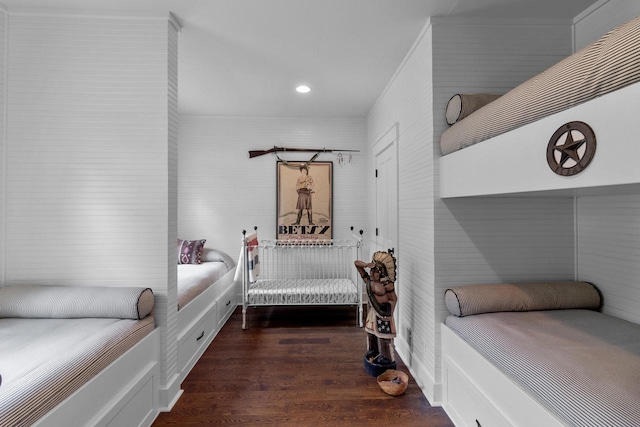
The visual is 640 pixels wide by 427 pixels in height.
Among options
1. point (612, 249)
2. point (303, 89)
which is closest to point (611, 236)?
point (612, 249)

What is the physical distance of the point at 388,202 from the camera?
331 centimetres

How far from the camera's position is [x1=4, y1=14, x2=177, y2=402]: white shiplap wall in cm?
202

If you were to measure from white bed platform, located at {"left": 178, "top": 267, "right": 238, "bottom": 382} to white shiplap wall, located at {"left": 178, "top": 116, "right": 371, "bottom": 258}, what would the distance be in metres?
0.75

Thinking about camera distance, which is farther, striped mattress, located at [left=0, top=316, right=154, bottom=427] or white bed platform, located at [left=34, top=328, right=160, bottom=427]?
white bed platform, located at [left=34, top=328, right=160, bottom=427]

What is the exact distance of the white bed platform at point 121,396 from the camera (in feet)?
4.27

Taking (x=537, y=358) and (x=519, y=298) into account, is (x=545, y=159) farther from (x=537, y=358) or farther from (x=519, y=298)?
(x=519, y=298)

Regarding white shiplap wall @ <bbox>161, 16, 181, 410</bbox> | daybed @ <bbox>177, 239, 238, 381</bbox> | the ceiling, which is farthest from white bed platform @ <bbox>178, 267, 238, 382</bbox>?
the ceiling

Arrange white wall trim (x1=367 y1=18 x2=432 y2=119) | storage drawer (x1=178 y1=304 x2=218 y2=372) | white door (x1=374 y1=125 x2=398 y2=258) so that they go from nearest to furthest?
white wall trim (x1=367 y1=18 x2=432 y2=119) → storage drawer (x1=178 y1=304 x2=218 y2=372) → white door (x1=374 y1=125 x2=398 y2=258)

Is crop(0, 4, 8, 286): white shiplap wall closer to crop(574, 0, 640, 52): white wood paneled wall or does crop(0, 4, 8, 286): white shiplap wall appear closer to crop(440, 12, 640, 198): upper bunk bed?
crop(440, 12, 640, 198): upper bunk bed

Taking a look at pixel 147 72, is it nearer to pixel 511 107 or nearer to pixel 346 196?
pixel 511 107

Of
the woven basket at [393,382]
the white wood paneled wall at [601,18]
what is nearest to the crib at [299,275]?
the woven basket at [393,382]

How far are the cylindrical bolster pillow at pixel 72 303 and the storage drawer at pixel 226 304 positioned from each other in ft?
5.08

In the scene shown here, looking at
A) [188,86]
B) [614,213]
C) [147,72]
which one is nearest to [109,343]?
[147,72]

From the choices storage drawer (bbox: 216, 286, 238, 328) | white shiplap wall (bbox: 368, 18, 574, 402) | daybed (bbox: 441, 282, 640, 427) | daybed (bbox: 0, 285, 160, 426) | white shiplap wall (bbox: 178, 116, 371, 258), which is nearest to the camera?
daybed (bbox: 441, 282, 640, 427)
